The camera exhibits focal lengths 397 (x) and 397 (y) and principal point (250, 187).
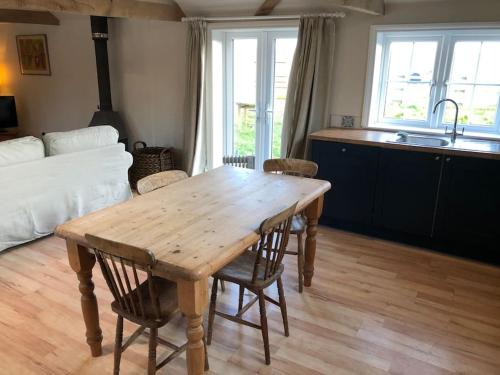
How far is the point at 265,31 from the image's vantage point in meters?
4.24

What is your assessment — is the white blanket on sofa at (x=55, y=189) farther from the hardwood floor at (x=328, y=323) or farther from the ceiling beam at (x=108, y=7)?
the ceiling beam at (x=108, y=7)

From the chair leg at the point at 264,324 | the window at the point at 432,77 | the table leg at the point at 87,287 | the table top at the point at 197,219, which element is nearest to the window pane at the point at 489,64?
the window at the point at 432,77

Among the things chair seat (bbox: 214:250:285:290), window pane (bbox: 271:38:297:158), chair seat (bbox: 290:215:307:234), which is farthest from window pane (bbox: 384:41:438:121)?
chair seat (bbox: 214:250:285:290)

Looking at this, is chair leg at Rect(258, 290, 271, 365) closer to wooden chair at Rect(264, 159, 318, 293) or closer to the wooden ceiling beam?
wooden chair at Rect(264, 159, 318, 293)

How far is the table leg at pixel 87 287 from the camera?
183 cm

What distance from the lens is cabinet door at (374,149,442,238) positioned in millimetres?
3166

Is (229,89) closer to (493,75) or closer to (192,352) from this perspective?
(493,75)

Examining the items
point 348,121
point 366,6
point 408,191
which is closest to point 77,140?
point 348,121

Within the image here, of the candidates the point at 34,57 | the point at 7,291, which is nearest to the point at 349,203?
the point at 7,291

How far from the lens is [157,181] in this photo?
2.46 meters

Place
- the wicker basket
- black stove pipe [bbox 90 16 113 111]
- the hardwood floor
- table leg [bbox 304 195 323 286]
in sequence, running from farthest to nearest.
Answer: black stove pipe [bbox 90 16 113 111]
the wicker basket
table leg [bbox 304 195 323 286]
the hardwood floor

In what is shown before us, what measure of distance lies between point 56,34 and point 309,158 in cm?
415

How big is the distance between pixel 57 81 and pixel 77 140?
2.85 metres

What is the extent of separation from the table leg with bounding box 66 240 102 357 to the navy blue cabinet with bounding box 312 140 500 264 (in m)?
2.30
